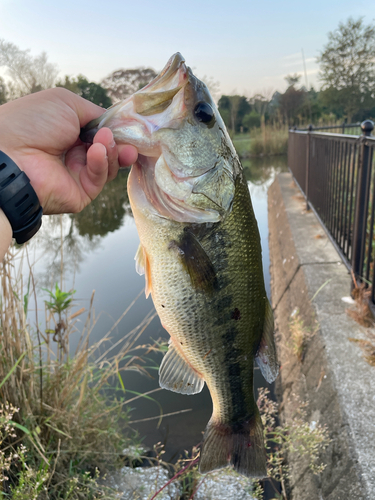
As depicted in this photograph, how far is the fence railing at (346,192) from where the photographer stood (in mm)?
3648

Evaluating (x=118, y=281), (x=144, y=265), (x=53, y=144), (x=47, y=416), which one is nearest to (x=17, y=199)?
(x=53, y=144)

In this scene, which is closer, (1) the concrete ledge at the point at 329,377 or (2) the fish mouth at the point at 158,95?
(2) the fish mouth at the point at 158,95

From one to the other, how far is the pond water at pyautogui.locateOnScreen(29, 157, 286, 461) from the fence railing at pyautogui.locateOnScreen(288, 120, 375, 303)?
5.80 ft

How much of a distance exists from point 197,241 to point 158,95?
1.63 feet

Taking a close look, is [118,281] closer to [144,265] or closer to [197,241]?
[144,265]

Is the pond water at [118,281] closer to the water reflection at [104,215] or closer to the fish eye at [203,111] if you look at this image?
the water reflection at [104,215]

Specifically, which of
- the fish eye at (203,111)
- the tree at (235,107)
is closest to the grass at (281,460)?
the fish eye at (203,111)

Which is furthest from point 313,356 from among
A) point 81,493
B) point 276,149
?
point 276,149

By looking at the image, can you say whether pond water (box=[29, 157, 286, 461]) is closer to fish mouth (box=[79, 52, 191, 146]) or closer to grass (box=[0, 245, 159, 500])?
grass (box=[0, 245, 159, 500])

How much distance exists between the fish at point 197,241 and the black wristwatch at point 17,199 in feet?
0.84

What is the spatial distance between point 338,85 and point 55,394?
32202 millimetres

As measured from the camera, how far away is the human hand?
4.07 ft

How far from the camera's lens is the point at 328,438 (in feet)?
7.76

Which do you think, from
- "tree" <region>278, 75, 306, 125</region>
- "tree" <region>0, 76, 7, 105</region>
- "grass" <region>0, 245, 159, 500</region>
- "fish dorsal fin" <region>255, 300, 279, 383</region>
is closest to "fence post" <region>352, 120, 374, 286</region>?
"fish dorsal fin" <region>255, 300, 279, 383</region>
